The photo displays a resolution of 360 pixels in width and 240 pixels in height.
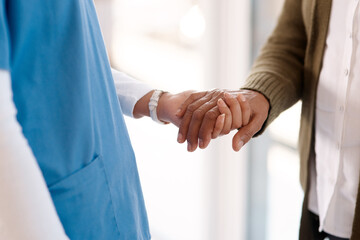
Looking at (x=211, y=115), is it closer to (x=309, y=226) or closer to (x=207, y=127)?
(x=207, y=127)

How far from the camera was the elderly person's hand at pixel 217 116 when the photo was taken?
1200 mm

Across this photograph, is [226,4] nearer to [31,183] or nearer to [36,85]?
[36,85]

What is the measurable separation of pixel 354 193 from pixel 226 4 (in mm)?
1119

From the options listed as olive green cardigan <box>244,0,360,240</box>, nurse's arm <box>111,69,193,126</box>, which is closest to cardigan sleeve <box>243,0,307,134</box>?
olive green cardigan <box>244,0,360,240</box>

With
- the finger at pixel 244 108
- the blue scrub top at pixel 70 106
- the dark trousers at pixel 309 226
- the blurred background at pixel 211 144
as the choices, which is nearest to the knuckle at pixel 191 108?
the finger at pixel 244 108

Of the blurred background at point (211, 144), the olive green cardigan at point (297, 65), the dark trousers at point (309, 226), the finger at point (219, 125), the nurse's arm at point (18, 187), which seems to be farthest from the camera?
the blurred background at point (211, 144)

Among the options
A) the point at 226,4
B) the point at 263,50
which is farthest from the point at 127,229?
the point at 226,4

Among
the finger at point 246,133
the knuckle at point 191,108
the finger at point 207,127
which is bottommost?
the finger at point 246,133

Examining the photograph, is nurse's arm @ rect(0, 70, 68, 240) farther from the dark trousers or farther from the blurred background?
the blurred background

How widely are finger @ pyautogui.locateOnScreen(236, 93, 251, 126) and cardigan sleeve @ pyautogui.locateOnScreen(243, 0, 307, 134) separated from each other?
8 centimetres

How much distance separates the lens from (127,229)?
3.28ft

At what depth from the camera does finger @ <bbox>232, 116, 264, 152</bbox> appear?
1206 millimetres

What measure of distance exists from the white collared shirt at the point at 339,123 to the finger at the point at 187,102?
1.10 feet

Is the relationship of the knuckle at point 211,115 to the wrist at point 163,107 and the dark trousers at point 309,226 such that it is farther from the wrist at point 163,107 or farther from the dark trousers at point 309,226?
the dark trousers at point 309,226
